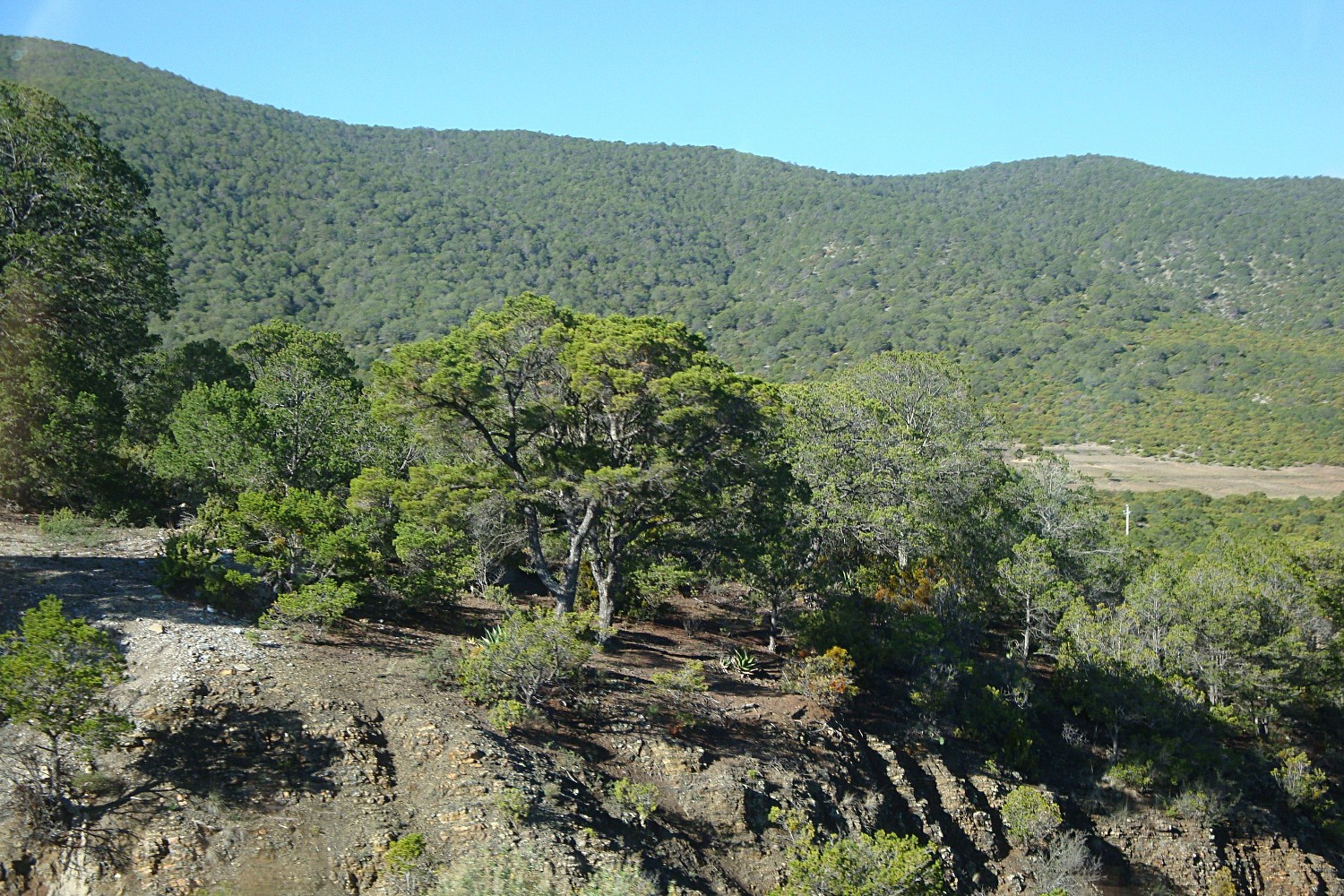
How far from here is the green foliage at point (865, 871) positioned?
1017 cm

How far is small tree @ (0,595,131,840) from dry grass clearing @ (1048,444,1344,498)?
5325cm

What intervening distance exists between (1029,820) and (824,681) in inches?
172

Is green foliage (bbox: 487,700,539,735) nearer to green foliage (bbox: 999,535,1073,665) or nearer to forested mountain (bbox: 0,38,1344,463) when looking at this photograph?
green foliage (bbox: 999,535,1073,665)

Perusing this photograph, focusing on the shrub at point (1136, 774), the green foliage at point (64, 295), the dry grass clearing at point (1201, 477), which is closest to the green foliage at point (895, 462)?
the shrub at point (1136, 774)

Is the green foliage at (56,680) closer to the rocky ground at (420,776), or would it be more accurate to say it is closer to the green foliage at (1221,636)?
the rocky ground at (420,776)

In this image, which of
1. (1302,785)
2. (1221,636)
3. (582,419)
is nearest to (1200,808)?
(1302,785)

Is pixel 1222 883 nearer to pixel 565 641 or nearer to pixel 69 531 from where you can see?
pixel 565 641

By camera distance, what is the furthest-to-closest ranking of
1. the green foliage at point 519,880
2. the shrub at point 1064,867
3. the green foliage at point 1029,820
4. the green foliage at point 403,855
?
1. the green foliage at point 1029,820
2. the shrub at point 1064,867
3. the green foliage at point 403,855
4. the green foliage at point 519,880

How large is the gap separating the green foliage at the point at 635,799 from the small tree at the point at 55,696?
572 centimetres

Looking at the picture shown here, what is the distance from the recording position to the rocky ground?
880cm

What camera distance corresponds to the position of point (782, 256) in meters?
106

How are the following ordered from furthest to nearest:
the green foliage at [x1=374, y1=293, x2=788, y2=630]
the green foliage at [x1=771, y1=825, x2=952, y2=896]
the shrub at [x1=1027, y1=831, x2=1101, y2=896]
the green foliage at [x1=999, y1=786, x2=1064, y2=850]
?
the green foliage at [x1=999, y1=786, x2=1064, y2=850], the shrub at [x1=1027, y1=831, x2=1101, y2=896], the green foliage at [x1=374, y1=293, x2=788, y2=630], the green foliage at [x1=771, y1=825, x2=952, y2=896]

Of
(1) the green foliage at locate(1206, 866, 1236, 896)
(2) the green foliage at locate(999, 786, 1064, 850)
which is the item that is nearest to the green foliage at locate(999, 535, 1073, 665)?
(1) the green foliage at locate(1206, 866, 1236, 896)

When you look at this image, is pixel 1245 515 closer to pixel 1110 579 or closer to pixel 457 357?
pixel 1110 579
